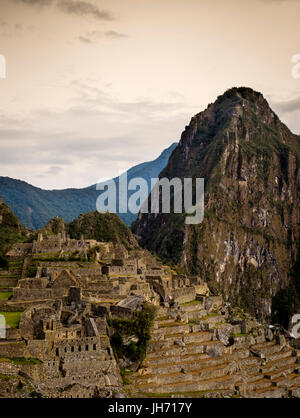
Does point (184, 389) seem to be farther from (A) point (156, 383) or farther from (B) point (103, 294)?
(B) point (103, 294)

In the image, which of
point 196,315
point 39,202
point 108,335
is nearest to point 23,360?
point 108,335

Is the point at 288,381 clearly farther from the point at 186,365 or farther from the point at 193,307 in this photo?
the point at 186,365

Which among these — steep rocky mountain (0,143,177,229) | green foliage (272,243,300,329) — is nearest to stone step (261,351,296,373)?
steep rocky mountain (0,143,177,229)

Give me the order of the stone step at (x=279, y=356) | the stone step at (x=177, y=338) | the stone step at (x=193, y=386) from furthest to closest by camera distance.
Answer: the stone step at (x=279, y=356)
the stone step at (x=177, y=338)
the stone step at (x=193, y=386)

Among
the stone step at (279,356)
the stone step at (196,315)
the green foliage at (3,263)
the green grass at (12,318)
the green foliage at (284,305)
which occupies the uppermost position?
the green foliage at (3,263)

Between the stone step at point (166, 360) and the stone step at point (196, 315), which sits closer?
the stone step at point (166, 360)

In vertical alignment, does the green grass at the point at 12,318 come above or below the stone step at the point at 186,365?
above

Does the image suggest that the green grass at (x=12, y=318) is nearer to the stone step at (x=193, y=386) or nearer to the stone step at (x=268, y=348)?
the stone step at (x=193, y=386)

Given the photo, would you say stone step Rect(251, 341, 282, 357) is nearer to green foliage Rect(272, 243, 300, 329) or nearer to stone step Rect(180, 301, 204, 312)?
stone step Rect(180, 301, 204, 312)

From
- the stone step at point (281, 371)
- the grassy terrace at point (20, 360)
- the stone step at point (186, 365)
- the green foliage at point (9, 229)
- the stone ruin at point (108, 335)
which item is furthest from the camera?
the green foliage at point (9, 229)

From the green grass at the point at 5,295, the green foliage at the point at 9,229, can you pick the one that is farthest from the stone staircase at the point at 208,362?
the green foliage at the point at 9,229
